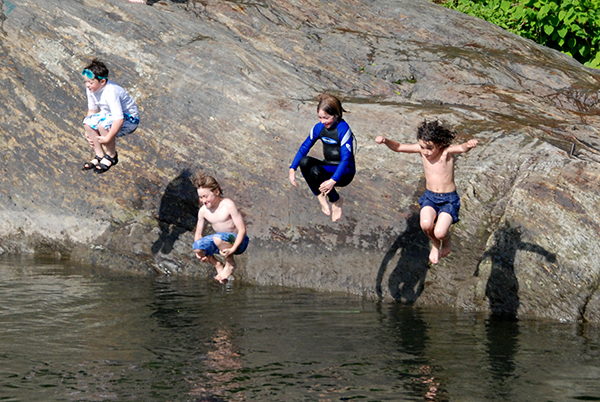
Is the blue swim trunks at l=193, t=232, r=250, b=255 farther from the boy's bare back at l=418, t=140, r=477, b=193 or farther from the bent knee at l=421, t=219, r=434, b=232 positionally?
the boy's bare back at l=418, t=140, r=477, b=193

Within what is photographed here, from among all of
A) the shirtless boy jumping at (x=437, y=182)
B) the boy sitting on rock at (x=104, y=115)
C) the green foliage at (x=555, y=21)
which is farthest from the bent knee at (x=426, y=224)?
the green foliage at (x=555, y=21)

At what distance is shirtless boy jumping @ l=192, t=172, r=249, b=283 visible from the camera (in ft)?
28.4

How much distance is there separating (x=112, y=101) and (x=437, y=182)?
4.09 metres

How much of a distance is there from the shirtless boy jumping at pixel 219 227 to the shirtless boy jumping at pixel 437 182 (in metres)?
2.04

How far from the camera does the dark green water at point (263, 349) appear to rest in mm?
6320

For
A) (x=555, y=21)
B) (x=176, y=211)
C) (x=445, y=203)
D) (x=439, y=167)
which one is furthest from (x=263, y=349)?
(x=555, y=21)

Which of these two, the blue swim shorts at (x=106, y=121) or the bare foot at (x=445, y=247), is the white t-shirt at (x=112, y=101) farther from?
the bare foot at (x=445, y=247)

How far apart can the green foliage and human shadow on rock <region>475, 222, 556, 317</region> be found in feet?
24.5

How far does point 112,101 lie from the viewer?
9.09 meters

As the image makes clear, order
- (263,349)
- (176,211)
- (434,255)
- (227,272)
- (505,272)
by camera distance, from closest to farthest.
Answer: (263,349), (434,255), (227,272), (505,272), (176,211)

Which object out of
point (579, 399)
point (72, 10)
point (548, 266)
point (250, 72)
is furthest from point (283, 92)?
point (579, 399)

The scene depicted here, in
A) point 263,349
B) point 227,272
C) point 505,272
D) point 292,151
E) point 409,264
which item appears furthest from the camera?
point 292,151

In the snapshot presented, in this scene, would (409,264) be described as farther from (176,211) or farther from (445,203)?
(176,211)

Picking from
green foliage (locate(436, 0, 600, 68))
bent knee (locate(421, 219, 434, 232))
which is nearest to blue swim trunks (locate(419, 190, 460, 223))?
bent knee (locate(421, 219, 434, 232))
